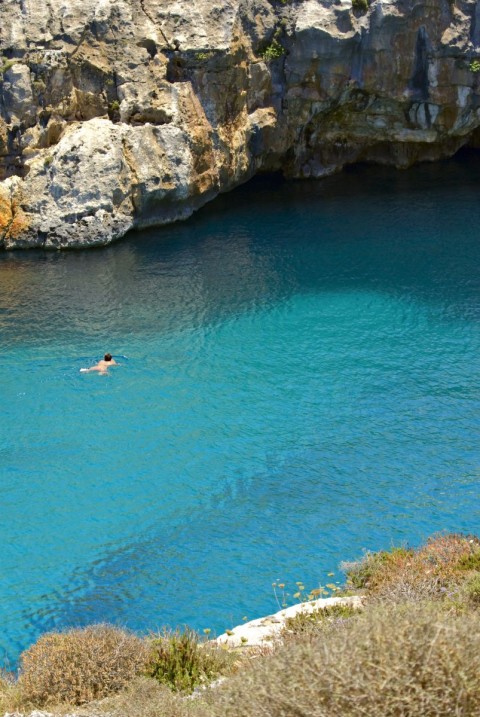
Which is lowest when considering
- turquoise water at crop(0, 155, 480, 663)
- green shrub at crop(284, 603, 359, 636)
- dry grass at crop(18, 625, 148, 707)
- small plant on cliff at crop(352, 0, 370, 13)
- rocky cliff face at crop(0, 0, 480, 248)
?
turquoise water at crop(0, 155, 480, 663)

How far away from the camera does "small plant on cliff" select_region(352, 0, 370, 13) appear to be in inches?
1309

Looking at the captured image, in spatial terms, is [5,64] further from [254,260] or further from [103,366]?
[103,366]

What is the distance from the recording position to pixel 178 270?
30.5 m

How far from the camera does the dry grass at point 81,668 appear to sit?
9.76 meters

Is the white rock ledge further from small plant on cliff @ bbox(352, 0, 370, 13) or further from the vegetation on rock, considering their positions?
small plant on cliff @ bbox(352, 0, 370, 13)

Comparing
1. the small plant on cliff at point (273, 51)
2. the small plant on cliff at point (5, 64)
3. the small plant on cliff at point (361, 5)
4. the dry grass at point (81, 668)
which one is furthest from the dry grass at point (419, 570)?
the small plant on cliff at point (361, 5)

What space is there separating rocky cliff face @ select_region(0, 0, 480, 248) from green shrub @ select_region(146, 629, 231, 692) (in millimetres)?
23738

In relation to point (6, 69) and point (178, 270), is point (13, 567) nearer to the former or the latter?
point (178, 270)

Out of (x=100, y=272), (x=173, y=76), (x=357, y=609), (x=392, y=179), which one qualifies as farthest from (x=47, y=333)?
(x=392, y=179)

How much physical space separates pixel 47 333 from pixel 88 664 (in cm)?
1721

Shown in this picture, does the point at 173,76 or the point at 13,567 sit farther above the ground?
the point at 173,76

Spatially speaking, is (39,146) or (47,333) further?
(39,146)

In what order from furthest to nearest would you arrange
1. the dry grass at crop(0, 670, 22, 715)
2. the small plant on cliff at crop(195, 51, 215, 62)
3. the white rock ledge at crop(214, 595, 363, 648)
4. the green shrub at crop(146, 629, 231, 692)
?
the small plant on cliff at crop(195, 51, 215, 62), the white rock ledge at crop(214, 595, 363, 648), the green shrub at crop(146, 629, 231, 692), the dry grass at crop(0, 670, 22, 715)

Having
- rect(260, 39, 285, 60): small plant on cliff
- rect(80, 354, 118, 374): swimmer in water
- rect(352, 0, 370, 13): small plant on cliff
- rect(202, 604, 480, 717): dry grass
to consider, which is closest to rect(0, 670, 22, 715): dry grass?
rect(202, 604, 480, 717): dry grass
